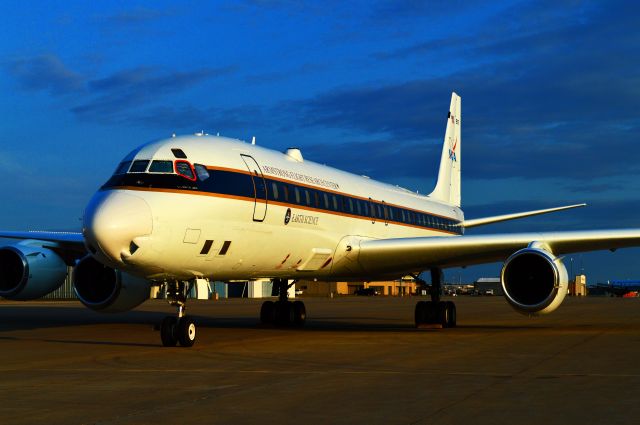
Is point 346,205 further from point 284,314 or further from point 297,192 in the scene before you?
point 284,314

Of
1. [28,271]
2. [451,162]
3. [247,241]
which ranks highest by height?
[451,162]

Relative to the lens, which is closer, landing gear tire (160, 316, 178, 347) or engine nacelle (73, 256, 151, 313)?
landing gear tire (160, 316, 178, 347)

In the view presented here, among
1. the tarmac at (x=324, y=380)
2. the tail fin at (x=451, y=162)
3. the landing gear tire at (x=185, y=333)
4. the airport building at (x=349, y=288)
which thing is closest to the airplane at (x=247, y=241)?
the landing gear tire at (x=185, y=333)

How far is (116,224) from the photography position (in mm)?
14578

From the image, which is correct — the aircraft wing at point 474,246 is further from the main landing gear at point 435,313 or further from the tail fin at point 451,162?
the tail fin at point 451,162

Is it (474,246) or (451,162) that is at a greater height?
(451,162)

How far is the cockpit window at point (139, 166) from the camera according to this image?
15959 mm

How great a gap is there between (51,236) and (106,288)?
2281mm

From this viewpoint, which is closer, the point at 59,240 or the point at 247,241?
the point at 247,241

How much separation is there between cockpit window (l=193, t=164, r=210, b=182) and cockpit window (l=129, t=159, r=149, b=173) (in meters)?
0.97

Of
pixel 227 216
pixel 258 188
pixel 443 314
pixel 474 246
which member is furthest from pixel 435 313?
pixel 227 216

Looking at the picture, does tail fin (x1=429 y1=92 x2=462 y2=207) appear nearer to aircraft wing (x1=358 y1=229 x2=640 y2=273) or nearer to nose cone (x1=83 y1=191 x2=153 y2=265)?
aircraft wing (x1=358 y1=229 x2=640 y2=273)

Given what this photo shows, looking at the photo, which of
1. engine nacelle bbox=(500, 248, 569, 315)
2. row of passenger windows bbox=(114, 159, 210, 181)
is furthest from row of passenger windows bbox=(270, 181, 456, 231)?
engine nacelle bbox=(500, 248, 569, 315)

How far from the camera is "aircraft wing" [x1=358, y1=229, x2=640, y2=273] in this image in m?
20.5
